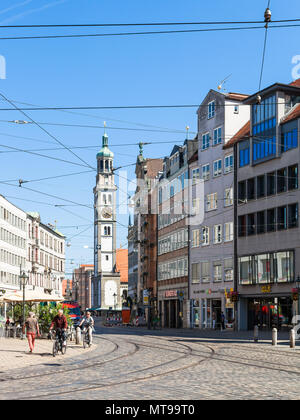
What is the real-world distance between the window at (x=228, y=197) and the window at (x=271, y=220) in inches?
260

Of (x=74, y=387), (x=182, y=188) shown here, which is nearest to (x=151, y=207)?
(x=182, y=188)

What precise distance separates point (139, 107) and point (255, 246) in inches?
1298

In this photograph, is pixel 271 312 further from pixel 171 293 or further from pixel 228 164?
pixel 171 293

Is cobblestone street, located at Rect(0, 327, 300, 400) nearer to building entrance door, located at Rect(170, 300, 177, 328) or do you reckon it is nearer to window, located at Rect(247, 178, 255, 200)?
window, located at Rect(247, 178, 255, 200)

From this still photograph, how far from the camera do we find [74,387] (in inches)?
631

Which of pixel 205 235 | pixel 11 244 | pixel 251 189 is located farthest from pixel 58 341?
pixel 11 244

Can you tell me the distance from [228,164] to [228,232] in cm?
608

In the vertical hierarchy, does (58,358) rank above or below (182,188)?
below

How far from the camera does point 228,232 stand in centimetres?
6328

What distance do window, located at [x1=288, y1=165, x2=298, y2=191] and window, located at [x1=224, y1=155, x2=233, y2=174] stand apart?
9547mm

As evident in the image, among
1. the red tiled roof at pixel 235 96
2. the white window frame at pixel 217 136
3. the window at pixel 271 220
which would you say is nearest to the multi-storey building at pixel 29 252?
the white window frame at pixel 217 136

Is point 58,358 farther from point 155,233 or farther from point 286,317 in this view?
point 155,233

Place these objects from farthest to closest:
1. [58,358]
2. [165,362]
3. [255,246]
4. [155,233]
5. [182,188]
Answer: [155,233], [182,188], [255,246], [58,358], [165,362]

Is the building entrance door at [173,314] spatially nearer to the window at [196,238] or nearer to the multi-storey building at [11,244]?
the window at [196,238]
